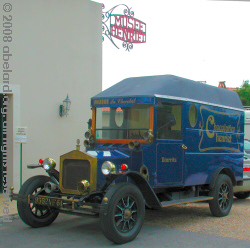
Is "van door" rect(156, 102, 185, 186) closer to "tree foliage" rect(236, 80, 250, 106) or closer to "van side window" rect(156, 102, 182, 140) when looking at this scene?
"van side window" rect(156, 102, 182, 140)

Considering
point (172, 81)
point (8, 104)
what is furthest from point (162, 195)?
point (8, 104)

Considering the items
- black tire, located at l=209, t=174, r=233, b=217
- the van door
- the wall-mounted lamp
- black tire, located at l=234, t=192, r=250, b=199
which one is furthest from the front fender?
the wall-mounted lamp

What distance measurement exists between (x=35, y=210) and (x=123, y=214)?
1780mm

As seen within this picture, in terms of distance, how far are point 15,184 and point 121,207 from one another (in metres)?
4.82

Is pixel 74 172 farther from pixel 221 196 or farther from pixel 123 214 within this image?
pixel 221 196

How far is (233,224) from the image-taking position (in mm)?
7070

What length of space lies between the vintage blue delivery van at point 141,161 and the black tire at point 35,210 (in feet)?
0.06

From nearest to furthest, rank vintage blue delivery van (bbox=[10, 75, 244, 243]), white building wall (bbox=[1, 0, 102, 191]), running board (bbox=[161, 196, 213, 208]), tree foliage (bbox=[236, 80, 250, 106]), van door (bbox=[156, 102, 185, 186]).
→ vintage blue delivery van (bbox=[10, 75, 244, 243]), running board (bbox=[161, 196, 213, 208]), van door (bbox=[156, 102, 185, 186]), white building wall (bbox=[1, 0, 102, 191]), tree foliage (bbox=[236, 80, 250, 106])

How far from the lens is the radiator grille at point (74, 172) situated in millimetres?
5951

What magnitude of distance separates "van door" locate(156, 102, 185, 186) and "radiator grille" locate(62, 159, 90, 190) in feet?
4.51

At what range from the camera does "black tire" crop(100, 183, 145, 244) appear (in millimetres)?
5316

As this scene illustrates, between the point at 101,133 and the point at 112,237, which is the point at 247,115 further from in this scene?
the point at 112,237

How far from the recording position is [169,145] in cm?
679

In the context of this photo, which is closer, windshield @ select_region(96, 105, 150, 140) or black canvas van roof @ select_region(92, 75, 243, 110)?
windshield @ select_region(96, 105, 150, 140)
